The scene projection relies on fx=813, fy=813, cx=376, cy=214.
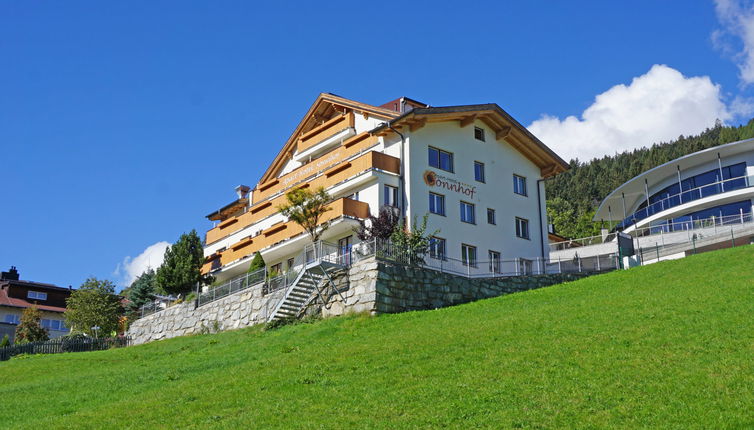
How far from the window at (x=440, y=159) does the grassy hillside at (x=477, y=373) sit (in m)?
12.1

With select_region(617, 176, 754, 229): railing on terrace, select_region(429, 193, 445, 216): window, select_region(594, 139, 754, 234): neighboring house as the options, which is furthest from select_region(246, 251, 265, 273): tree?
select_region(617, 176, 754, 229): railing on terrace

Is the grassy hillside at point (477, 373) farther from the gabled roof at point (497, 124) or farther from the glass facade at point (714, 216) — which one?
the glass facade at point (714, 216)

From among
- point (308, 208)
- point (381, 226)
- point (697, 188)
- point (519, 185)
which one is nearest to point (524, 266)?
point (519, 185)

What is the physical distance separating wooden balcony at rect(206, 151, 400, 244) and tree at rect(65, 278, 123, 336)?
9.64 metres

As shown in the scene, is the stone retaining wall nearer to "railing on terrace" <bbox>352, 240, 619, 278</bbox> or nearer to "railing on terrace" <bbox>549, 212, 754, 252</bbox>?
"railing on terrace" <bbox>352, 240, 619, 278</bbox>

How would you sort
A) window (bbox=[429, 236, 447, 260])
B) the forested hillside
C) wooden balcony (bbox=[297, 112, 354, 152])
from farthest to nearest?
the forested hillside < wooden balcony (bbox=[297, 112, 354, 152]) < window (bbox=[429, 236, 447, 260])

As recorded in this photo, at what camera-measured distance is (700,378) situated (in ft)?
49.7

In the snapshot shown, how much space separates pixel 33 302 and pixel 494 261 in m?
46.1

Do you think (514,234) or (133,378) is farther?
(514,234)

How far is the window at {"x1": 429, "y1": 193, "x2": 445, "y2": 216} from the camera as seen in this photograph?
39.4m

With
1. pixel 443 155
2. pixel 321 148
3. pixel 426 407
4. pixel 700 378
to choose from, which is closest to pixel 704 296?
pixel 700 378

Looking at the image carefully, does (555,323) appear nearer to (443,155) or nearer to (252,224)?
(443,155)

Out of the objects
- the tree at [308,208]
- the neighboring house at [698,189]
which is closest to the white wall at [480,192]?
the tree at [308,208]

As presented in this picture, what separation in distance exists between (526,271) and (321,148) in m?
14.3
